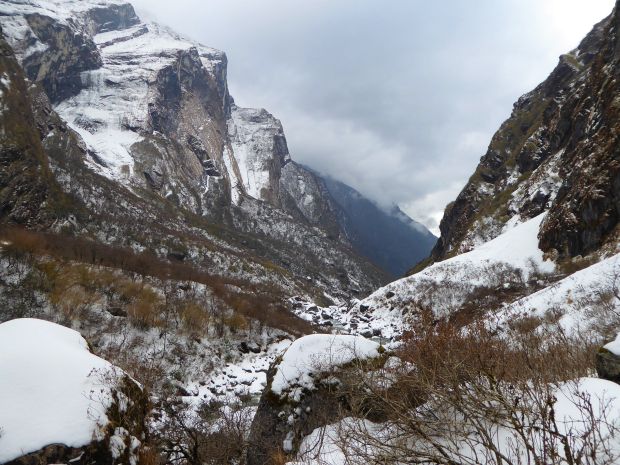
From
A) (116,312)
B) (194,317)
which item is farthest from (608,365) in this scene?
(194,317)

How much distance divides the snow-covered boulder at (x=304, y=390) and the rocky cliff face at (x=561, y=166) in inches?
1335

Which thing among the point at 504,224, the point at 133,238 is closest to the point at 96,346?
the point at 504,224

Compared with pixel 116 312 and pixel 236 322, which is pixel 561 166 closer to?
pixel 236 322

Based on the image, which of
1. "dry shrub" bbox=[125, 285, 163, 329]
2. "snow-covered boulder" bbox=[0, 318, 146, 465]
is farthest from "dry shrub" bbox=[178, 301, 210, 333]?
"snow-covered boulder" bbox=[0, 318, 146, 465]

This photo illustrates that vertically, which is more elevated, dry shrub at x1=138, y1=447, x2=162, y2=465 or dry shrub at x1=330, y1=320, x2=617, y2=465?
dry shrub at x1=330, y1=320, x2=617, y2=465

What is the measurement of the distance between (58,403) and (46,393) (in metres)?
0.38

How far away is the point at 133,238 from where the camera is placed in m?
121

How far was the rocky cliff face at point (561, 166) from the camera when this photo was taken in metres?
38.7

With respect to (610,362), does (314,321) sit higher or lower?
higher

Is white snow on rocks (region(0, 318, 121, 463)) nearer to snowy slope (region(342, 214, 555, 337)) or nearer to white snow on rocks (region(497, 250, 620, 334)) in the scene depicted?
white snow on rocks (region(497, 250, 620, 334))

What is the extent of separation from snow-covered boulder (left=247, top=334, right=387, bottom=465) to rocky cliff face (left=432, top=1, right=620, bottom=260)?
33.9m

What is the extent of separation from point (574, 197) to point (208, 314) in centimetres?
4332

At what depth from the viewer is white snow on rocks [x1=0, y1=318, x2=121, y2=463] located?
7.84m

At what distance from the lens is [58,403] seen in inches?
332
